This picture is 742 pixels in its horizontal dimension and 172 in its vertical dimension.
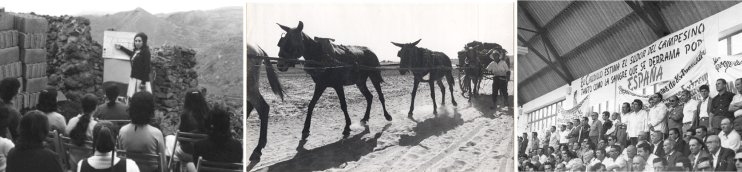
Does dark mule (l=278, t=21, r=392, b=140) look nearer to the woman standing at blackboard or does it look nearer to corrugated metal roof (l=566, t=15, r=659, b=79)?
the woman standing at blackboard

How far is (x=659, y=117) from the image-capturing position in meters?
10.9

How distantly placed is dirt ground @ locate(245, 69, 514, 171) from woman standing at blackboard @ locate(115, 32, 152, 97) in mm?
1261

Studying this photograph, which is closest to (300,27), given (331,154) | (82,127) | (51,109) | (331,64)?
(331,64)

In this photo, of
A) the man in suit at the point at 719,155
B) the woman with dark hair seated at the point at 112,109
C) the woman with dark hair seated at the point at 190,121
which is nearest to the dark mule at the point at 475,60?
the man in suit at the point at 719,155

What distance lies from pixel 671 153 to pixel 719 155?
573 millimetres

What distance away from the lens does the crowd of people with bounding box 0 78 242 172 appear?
1020cm

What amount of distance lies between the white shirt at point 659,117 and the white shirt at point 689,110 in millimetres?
253

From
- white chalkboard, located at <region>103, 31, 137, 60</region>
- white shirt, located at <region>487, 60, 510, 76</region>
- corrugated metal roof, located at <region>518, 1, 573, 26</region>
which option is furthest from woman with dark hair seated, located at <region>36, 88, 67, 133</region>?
corrugated metal roof, located at <region>518, 1, 573, 26</region>

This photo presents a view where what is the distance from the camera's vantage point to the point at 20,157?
10195 millimetres

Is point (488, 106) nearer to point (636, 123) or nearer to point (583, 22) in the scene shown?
point (583, 22)

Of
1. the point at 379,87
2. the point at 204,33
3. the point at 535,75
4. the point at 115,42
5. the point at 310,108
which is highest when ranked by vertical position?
the point at 204,33

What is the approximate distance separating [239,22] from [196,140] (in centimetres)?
146

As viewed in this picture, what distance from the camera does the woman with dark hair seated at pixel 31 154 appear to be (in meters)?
10.2

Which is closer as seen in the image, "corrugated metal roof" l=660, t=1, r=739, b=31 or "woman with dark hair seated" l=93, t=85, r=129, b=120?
"corrugated metal roof" l=660, t=1, r=739, b=31
